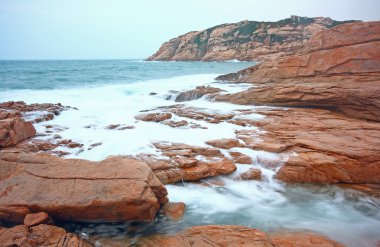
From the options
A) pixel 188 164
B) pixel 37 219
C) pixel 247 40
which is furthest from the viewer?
pixel 247 40

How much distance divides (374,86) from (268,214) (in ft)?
24.5

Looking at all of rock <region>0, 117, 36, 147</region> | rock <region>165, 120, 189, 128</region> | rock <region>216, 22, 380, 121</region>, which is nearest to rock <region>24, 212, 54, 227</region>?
rock <region>0, 117, 36, 147</region>

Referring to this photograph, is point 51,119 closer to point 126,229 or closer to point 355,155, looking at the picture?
point 126,229

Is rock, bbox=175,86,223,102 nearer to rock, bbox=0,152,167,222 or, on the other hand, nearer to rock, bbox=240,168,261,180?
rock, bbox=240,168,261,180

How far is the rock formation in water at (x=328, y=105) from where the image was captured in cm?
593

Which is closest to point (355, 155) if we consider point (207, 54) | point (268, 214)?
point (268, 214)

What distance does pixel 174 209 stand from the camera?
4793mm

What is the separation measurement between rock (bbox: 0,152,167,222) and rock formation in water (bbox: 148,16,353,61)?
199ft

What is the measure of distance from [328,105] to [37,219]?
1007cm

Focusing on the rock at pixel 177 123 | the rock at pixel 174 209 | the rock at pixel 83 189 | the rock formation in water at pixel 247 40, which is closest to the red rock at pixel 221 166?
the rock at pixel 174 209

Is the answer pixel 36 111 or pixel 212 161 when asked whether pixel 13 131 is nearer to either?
pixel 36 111

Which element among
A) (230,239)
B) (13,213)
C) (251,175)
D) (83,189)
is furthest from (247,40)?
(13,213)

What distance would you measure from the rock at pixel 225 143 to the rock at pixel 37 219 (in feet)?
14.1

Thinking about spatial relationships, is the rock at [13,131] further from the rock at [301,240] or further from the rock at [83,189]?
the rock at [301,240]
